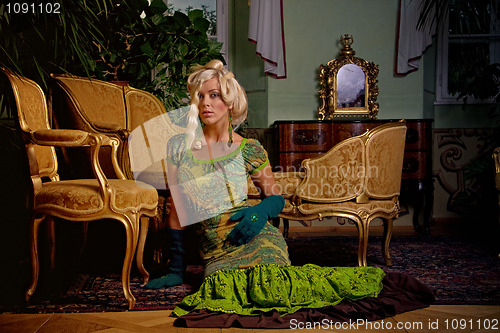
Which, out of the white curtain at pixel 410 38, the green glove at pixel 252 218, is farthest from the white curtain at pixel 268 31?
the green glove at pixel 252 218

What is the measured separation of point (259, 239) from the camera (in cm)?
207

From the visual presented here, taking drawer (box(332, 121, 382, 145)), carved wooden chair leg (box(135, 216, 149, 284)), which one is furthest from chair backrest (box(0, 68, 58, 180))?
drawer (box(332, 121, 382, 145))

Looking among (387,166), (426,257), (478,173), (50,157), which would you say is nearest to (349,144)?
(387,166)

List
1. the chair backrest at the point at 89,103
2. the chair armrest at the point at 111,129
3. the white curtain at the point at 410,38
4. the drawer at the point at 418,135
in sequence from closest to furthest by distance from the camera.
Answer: the chair armrest at the point at 111,129
the chair backrest at the point at 89,103
the drawer at the point at 418,135
the white curtain at the point at 410,38

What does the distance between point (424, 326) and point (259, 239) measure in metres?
0.79

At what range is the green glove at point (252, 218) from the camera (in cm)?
199

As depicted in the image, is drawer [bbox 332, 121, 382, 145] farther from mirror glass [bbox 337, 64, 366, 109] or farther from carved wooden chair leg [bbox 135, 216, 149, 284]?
carved wooden chair leg [bbox 135, 216, 149, 284]

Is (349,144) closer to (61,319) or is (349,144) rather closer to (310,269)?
(310,269)

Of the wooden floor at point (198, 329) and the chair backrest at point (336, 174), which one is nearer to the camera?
the wooden floor at point (198, 329)

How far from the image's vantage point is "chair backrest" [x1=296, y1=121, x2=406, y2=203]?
8.48 ft

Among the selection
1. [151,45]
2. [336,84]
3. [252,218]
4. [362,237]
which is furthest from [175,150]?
[336,84]

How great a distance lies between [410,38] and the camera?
4246mm

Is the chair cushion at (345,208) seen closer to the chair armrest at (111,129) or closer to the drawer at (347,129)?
the chair armrest at (111,129)

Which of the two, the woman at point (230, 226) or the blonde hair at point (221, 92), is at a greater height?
the blonde hair at point (221, 92)
